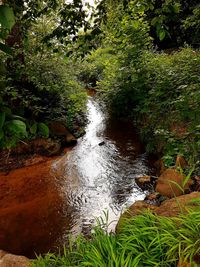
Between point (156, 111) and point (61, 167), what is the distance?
278 cm

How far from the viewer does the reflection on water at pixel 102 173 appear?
181 inches

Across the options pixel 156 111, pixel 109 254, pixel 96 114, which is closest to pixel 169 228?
pixel 109 254

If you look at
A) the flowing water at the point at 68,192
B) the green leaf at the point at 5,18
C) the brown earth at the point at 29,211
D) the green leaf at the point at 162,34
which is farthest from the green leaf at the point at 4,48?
the brown earth at the point at 29,211

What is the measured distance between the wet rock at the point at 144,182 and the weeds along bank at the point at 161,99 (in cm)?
51

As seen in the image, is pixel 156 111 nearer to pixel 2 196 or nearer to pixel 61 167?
pixel 61 167

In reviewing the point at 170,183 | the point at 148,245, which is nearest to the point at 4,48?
the point at 148,245

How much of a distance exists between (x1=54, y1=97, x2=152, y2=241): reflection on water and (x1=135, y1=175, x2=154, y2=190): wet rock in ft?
0.37

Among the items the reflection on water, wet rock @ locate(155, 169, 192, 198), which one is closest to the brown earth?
the reflection on water

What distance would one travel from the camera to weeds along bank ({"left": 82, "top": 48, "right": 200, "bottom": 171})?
5.17 metres

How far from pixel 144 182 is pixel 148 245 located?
270 centimetres

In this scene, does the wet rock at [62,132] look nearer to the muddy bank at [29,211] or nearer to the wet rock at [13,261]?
the muddy bank at [29,211]

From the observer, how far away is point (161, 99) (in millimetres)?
6895

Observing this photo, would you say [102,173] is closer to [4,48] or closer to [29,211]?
[29,211]

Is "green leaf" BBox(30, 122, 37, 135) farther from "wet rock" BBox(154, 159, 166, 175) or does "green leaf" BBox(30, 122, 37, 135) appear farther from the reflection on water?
"wet rock" BBox(154, 159, 166, 175)
